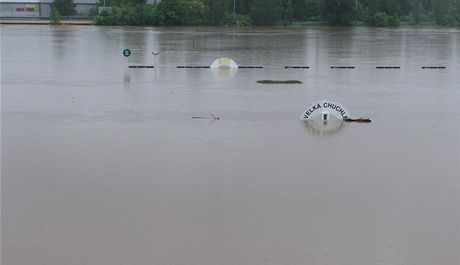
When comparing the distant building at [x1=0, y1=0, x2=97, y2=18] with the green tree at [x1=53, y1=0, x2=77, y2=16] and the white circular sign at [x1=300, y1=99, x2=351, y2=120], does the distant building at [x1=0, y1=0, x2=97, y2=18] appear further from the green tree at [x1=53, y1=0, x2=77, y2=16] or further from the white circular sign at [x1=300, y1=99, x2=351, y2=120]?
the white circular sign at [x1=300, y1=99, x2=351, y2=120]

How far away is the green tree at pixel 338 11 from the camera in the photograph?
47.3 meters

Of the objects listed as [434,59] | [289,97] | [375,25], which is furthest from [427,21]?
[289,97]

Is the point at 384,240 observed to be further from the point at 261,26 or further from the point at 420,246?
the point at 261,26

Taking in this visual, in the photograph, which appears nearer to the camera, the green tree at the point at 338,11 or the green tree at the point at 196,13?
the green tree at the point at 196,13

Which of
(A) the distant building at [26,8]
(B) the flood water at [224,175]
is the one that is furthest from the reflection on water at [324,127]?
(A) the distant building at [26,8]

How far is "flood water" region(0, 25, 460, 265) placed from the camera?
16.3 ft

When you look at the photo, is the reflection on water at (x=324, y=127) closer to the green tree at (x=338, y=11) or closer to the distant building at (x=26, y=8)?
the green tree at (x=338, y=11)

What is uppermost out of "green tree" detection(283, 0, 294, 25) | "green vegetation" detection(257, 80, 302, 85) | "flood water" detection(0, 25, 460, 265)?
"green tree" detection(283, 0, 294, 25)

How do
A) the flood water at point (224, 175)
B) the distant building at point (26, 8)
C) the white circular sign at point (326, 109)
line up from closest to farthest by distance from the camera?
1. the flood water at point (224, 175)
2. the white circular sign at point (326, 109)
3. the distant building at point (26, 8)

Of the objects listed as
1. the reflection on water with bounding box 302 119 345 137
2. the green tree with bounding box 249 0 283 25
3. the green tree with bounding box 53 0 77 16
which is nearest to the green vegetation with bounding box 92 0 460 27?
the green tree with bounding box 249 0 283 25

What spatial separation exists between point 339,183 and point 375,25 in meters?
43.2

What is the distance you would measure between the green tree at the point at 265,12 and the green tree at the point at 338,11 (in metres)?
2.75

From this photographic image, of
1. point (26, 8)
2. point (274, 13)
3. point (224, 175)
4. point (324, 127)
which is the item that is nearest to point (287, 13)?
point (274, 13)

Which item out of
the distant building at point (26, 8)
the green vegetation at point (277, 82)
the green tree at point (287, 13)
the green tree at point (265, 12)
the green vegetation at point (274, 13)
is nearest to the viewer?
the green vegetation at point (277, 82)
